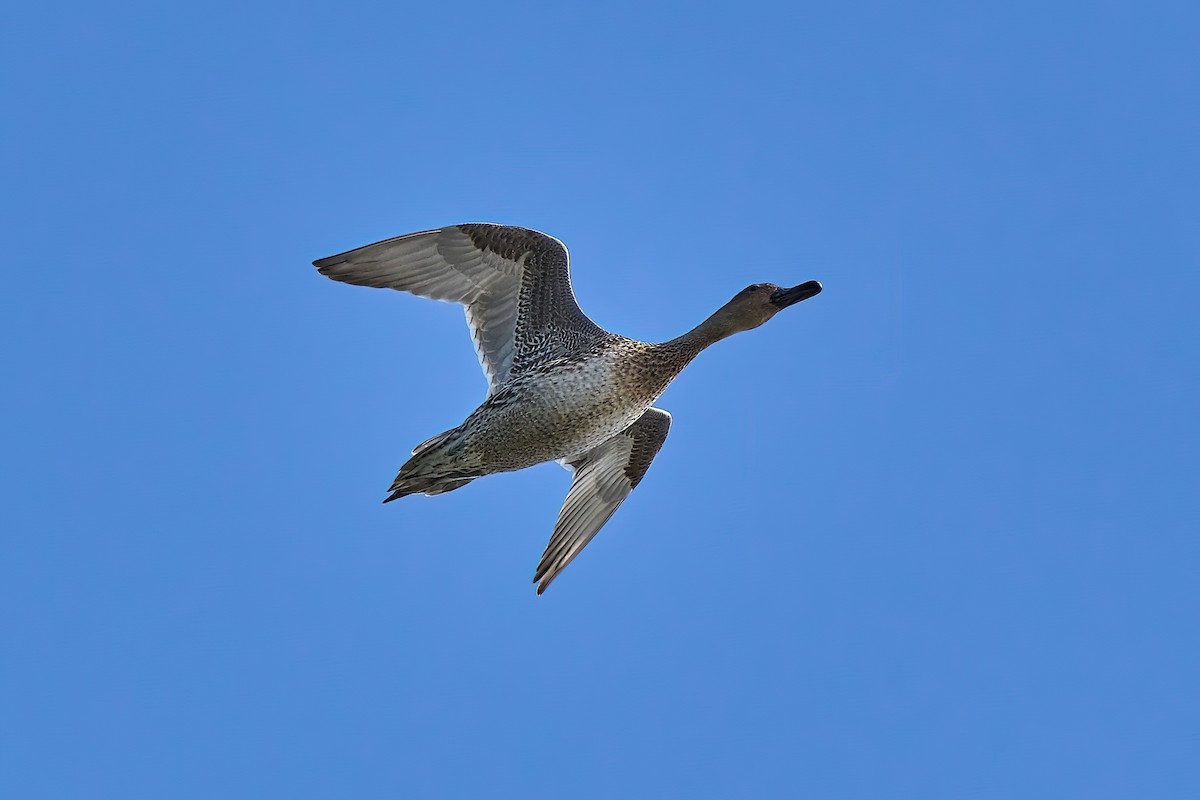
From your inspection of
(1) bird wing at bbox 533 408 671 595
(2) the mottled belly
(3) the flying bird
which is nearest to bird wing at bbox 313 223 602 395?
(3) the flying bird

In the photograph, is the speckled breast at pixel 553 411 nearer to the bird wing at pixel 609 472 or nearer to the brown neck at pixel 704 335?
the brown neck at pixel 704 335

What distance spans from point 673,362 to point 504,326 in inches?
64.1

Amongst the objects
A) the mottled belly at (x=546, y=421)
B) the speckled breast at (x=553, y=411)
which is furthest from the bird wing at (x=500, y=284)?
the mottled belly at (x=546, y=421)

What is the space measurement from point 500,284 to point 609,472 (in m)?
2.46

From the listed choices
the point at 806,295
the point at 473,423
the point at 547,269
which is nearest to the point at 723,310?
the point at 806,295

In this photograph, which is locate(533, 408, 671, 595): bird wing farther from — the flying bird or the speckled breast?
the speckled breast

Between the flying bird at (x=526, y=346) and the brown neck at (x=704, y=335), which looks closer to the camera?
the flying bird at (x=526, y=346)

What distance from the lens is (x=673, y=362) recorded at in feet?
42.1

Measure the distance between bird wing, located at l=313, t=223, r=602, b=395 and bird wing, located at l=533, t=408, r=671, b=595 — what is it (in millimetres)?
1661

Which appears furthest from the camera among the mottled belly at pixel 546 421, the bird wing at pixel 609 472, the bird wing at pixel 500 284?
the bird wing at pixel 609 472

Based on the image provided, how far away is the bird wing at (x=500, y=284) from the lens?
12.9m

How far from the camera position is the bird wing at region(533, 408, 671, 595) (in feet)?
46.6

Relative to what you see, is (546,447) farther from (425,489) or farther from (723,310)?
(723,310)

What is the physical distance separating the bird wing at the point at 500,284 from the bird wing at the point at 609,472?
1661mm
